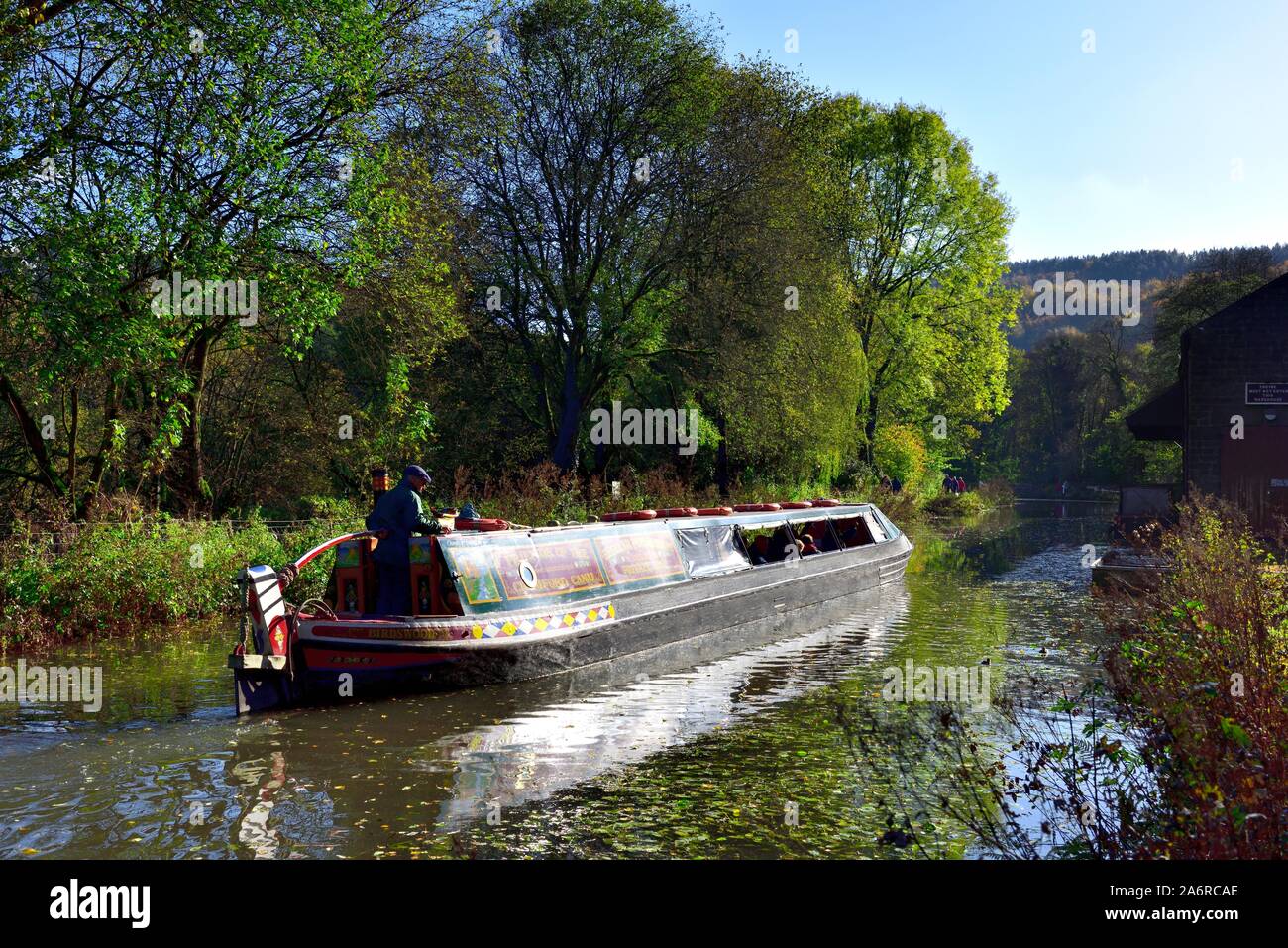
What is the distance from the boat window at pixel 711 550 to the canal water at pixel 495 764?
2.01 meters

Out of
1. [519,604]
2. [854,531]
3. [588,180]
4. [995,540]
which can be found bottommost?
[995,540]

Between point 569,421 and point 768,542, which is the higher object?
point 569,421

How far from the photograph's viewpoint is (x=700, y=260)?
2856 centimetres

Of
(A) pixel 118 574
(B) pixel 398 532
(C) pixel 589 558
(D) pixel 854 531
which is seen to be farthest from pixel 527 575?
(D) pixel 854 531

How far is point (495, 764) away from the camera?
886 centimetres

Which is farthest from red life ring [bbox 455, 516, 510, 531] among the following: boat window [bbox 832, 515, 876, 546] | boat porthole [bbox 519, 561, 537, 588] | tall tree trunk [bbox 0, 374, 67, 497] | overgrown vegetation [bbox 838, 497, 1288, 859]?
boat window [bbox 832, 515, 876, 546]

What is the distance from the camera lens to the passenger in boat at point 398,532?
38.8 feet

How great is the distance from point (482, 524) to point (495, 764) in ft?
14.8

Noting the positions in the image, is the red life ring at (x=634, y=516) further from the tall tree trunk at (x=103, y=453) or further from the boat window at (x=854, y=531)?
the tall tree trunk at (x=103, y=453)

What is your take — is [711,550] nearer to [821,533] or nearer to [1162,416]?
[821,533]

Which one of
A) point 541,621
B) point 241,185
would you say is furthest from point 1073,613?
point 241,185

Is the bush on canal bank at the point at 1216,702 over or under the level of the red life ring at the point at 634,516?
under

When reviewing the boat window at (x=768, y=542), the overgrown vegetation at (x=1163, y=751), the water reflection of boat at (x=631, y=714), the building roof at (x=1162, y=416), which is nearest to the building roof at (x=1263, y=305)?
the building roof at (x=1162, y=416)
